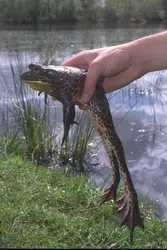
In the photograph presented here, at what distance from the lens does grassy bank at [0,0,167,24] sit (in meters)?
22.9

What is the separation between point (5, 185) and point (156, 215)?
169 cm

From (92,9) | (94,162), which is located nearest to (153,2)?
(92,9)

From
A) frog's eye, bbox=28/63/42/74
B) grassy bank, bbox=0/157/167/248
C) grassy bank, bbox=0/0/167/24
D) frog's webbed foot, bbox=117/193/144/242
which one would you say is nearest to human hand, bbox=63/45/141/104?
frog's eye, bbox=28/63/42/74

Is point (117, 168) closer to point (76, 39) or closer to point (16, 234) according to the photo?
point (16, 234)

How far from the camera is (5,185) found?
4746 millimetres

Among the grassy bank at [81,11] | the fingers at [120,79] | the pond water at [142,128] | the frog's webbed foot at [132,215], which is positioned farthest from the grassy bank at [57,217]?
the grassy bank at [81,11]

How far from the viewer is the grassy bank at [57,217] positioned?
3.62 m

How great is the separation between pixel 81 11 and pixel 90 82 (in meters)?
25.3

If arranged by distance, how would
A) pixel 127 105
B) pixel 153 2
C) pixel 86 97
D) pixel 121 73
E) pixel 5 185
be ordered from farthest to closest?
pixel 153 2 → pixel 127 105 → pixel 5 185 → pixel 121 73 → pixel 86 97

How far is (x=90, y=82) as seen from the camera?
256cm

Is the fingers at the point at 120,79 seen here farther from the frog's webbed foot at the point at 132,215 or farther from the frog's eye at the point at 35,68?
the frog's webbed foot at the point at 132,215

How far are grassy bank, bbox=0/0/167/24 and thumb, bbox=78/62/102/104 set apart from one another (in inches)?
793

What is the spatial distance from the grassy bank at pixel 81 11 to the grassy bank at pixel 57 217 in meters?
18.2

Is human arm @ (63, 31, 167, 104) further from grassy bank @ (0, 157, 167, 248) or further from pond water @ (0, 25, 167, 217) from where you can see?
pond water @ (0, 25, 167, 217)
